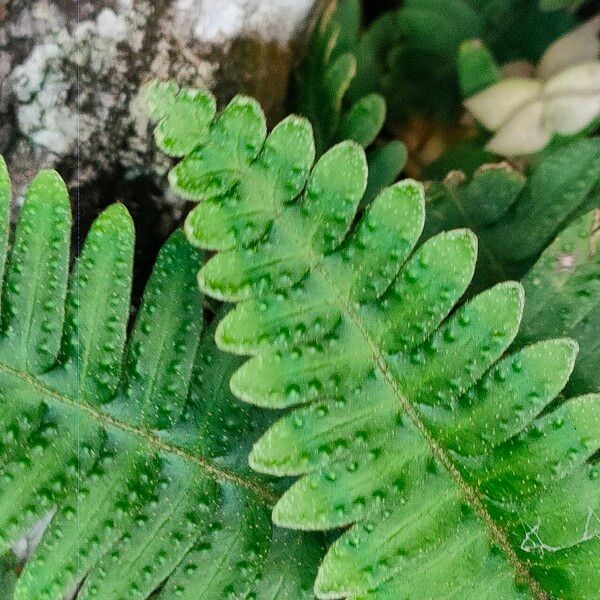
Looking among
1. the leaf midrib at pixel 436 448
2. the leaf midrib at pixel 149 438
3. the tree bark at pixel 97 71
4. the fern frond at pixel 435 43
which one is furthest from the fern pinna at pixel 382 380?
the fern frond at pixel 435 43

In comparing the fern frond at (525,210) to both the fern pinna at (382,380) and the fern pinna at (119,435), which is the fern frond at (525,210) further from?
the fern pinna at (119,435)

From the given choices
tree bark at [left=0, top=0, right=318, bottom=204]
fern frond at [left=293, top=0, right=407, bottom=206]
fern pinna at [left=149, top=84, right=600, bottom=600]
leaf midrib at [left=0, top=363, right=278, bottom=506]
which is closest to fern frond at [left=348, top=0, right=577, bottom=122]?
fern frond at [left=293, top=0, right=407, bottom=206]

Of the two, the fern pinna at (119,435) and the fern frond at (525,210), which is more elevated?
the fern frond at (525,210)

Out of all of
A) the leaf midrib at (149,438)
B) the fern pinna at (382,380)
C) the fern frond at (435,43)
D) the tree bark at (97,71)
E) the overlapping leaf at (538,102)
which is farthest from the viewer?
the fern frond at (435,43)

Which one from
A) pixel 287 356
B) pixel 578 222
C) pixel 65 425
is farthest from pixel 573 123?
pixel 65 425

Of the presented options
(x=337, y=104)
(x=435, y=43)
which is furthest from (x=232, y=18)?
(x=435, y=43)

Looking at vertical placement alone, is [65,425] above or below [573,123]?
below

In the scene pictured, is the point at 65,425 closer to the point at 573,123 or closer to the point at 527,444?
the point at 527,444
